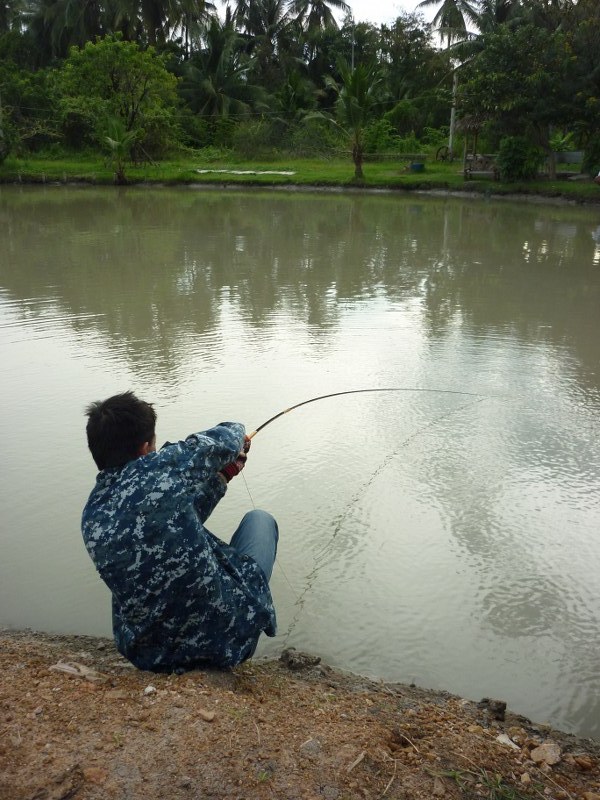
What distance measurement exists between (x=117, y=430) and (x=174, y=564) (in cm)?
40

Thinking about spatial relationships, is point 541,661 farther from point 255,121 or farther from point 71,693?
point 255,121

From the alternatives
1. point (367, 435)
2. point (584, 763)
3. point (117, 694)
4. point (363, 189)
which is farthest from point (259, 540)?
point (363, 189)

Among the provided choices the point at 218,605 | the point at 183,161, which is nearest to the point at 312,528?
the point at 218,605

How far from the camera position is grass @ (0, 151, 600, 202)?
23875 millimetres

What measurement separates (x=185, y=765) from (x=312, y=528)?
6.45ft

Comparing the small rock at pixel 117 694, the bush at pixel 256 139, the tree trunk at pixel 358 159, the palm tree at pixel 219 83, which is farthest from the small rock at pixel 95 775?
the palm tree at pixel 219 83

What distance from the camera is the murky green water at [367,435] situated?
9.77 ft

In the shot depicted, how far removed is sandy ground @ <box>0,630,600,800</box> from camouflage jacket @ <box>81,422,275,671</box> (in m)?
0.12

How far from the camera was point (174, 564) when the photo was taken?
2037 mm

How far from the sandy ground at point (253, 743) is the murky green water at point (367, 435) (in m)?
0.45

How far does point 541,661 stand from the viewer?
280 cm

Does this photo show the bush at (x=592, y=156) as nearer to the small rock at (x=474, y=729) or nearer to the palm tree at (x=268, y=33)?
the palm tree at (x=268, y=33)

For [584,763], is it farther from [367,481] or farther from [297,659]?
[367,481]

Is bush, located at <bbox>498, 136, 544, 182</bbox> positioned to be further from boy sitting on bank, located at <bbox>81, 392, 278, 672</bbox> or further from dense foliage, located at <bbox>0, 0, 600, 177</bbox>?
boy sitting on bank, located at <bbox>81, 392, 278, 672</bbox>
